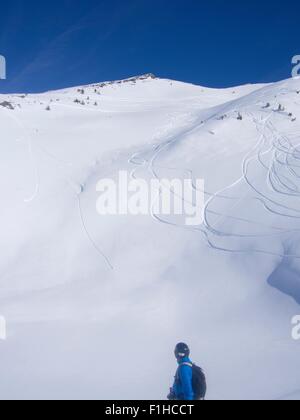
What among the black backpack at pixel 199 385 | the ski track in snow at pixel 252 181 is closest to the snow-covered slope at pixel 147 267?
the ski track in snow at pixel 252 181

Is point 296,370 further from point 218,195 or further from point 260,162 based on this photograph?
point 260,162

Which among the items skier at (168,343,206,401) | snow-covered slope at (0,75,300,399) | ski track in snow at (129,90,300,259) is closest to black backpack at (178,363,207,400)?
skier at (168,343,206,401)

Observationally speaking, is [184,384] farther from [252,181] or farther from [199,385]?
[252,181]

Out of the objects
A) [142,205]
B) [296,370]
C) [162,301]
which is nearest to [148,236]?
[142,205]

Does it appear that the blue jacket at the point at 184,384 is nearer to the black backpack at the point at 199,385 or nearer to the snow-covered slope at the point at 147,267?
the black backpack at the point at 199,385

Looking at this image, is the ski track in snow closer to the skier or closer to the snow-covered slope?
the snow-covered slope
